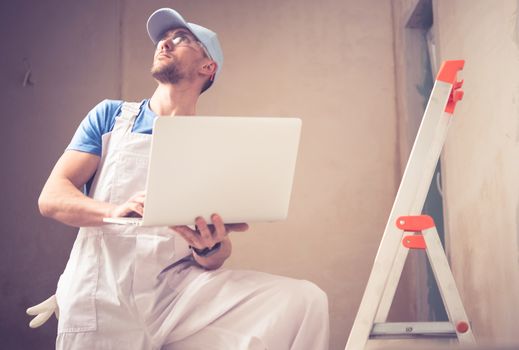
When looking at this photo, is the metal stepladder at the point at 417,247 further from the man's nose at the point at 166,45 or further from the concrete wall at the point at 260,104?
the concrete wall at the point at 260,104

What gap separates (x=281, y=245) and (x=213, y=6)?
134 centimetres

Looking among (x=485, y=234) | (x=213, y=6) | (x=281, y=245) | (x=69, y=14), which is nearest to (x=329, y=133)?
(x=281, y=245)

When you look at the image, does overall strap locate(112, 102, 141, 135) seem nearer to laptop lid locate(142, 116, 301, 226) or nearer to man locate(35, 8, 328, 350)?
man locate(35, 8, 328, 350)

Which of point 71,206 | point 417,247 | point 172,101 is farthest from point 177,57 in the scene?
Result: point 417,247

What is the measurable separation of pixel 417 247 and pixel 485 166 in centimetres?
49

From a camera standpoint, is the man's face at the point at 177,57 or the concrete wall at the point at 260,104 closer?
the man's face at the point at 177,57

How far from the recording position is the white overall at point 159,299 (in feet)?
4.74

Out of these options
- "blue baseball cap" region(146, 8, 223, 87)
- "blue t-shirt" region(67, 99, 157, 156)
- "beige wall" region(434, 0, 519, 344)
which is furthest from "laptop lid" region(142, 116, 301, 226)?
"blue baseball cap" region(146, 8, 223, 87)

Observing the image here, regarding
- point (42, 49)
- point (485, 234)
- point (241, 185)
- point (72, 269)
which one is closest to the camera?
point (241, 185)

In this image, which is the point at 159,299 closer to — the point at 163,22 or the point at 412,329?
the point at 412,329

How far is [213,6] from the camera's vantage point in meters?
2.90

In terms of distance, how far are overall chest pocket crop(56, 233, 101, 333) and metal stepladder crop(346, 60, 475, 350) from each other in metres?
0.70

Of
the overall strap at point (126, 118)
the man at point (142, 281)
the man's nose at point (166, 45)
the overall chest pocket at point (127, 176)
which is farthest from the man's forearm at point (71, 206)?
the man's nose at point (166, 45)

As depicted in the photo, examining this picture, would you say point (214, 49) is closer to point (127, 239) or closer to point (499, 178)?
point (127, 239)
